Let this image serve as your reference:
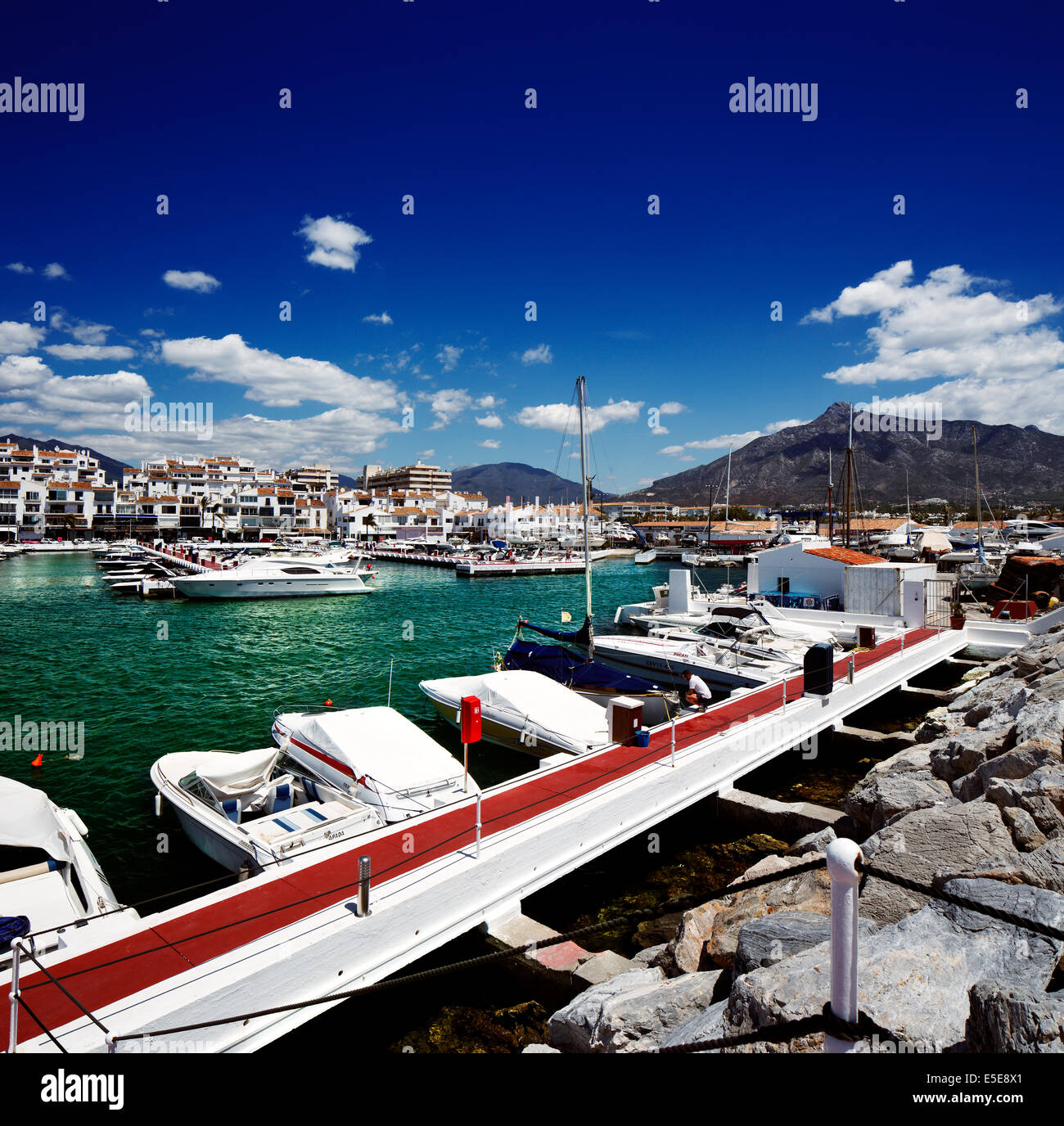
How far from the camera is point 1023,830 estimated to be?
6.36 m

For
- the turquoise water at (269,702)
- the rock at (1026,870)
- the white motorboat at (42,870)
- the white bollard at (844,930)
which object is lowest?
the turquoise water at (269,702)

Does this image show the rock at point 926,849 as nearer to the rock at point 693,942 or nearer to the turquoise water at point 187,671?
the rock at point 693,942

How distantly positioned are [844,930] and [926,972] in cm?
161

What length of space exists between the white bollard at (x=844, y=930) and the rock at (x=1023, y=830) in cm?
389

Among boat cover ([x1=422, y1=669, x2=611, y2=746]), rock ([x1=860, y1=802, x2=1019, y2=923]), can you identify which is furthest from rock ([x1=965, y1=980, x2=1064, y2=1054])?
boat cover ([x1=422, y1=669, x2=611, y2=746])

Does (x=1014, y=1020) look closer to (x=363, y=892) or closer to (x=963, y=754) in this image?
(x=363, y=892)

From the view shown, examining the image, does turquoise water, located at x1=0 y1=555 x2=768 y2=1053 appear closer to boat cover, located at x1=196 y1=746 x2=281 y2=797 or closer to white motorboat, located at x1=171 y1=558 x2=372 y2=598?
boat cover, located at x1=196 y1=746 x2=281 y2=797

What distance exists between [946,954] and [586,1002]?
3.25 meters

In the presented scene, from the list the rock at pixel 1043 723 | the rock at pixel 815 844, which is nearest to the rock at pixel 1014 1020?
the rock at pixel 815 844

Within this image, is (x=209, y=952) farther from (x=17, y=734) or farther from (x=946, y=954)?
(x=17, y=734)

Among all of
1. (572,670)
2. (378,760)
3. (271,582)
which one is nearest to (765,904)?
(378,760)

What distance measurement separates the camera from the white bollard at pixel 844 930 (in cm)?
310

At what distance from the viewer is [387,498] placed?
145250mm
